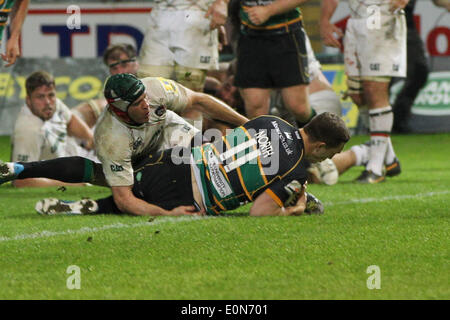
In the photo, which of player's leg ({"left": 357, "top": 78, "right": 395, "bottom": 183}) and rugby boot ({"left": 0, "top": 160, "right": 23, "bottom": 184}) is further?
player's leg ({"left": 357, "top": 78, "right": 395, "bottom": 183})

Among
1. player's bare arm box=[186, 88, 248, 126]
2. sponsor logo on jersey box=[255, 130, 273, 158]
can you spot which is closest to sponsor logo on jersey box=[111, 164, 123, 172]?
player's bare arm box=[186, 88, 248, 126]

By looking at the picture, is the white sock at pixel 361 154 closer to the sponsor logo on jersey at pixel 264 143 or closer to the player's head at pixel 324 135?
the player's head at pixel 324 135

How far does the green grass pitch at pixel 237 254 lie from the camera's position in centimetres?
411

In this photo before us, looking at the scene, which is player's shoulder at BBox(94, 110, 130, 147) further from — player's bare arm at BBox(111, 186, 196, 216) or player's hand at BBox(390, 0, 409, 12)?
player's hand at BBox(390, 0, 409, 12)

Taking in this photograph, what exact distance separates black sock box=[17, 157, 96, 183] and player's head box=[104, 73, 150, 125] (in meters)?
0.55

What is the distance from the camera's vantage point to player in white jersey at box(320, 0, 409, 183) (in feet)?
28.1

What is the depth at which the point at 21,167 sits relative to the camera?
6578mm

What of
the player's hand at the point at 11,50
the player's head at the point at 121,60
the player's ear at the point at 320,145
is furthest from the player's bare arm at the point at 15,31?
the player's ear at the point at 320,145

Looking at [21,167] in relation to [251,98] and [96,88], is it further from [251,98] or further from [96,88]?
[96,88]

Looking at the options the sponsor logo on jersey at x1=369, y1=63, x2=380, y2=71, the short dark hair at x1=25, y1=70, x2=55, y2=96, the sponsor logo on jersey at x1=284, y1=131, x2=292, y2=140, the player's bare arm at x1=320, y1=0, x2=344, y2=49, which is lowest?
the sponsor logo on jersey at x1=284, y1=131, x2=292, y2=140

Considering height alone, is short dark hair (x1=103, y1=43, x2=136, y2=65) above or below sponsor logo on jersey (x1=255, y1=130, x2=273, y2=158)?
above

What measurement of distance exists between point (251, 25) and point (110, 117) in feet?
7.60

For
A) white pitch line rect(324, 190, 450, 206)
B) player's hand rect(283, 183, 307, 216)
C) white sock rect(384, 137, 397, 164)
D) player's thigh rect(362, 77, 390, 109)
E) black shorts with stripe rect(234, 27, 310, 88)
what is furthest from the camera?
white sock rect(384, 137, 397, 164)
